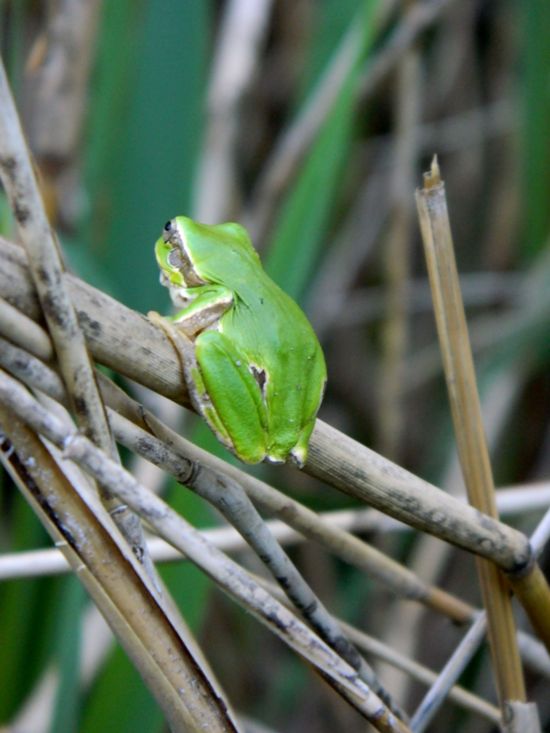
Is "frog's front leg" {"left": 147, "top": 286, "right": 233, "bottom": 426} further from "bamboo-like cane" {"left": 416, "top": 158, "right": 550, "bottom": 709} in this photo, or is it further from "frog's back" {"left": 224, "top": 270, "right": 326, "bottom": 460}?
"bamboo-like cane" {"left": 416, "top": 158, "right": 550, "bottom": 709}

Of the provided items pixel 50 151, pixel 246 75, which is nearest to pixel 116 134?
pixel 50 151

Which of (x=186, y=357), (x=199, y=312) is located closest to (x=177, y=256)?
(x=199, y=312)

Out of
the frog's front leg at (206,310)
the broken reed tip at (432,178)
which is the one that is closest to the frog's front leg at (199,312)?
the frog's front leg at (206,310)

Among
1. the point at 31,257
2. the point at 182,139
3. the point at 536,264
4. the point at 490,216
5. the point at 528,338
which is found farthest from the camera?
the point at 490,216

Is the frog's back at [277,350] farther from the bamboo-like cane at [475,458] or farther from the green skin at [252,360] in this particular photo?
the bamboo-like cane at [475,458]

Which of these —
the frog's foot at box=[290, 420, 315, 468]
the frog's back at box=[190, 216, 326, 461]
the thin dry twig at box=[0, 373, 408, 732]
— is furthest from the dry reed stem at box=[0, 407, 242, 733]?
the frog's back at box=[190, 216, 326, 461]

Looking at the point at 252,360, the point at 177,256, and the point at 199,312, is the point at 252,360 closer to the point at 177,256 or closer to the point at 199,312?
the point at 199,312

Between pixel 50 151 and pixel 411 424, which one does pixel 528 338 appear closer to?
pixel 411 424
